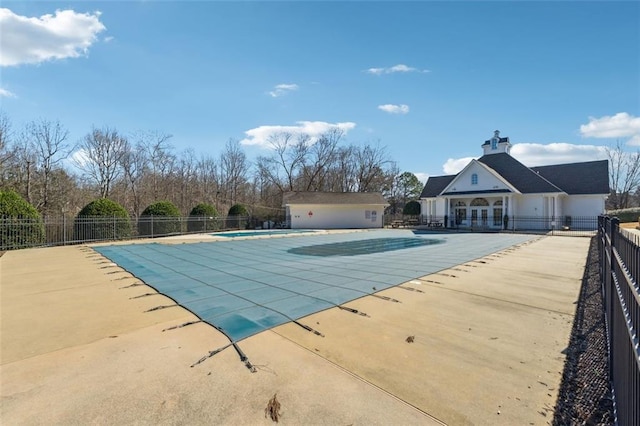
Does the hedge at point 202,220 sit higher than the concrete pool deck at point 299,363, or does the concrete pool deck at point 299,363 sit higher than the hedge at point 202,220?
the hedge at point 202,220

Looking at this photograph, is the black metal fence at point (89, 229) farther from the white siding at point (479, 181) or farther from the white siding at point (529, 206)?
the white siding at point (529, 206)

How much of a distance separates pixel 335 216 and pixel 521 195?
17.2 m

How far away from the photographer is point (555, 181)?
29562mm

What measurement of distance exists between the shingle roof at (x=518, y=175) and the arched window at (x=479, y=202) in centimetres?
290

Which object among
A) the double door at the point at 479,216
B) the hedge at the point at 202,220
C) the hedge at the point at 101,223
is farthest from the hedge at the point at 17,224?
the double door at the point at 479,216

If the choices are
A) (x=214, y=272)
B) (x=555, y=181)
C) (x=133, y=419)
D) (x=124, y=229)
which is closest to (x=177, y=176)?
(x=124, y=229)

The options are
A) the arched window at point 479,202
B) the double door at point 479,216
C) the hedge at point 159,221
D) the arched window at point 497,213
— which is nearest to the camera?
the hedge at point 159,221

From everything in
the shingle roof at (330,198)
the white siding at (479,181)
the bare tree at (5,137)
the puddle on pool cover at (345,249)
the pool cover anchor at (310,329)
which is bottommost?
the puddle on pool cover at (345,249)

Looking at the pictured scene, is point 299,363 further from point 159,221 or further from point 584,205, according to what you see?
point 584,205

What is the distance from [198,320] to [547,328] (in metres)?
4.85

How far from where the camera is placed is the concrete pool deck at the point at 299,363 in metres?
2.46

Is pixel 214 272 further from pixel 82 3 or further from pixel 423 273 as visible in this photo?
pixel 82 3

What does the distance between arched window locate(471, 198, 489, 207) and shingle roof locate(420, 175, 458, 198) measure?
387 centimetres

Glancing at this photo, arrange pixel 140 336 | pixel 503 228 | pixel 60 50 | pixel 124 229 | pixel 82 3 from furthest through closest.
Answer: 1. pixel 503 228
2. pixel 124 229
3. pixel 60 50
4. pixel 82 3
5. pixel 140 336
